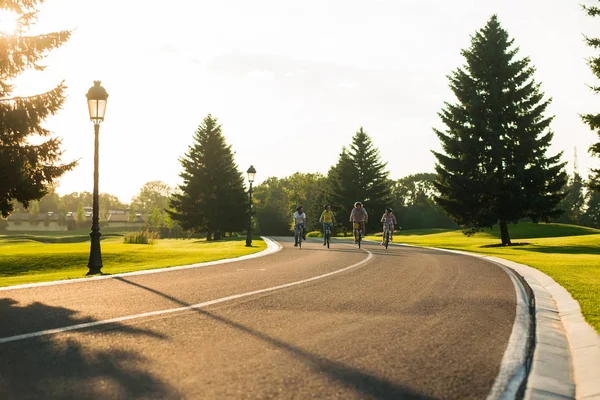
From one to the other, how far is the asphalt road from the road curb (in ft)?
0.94

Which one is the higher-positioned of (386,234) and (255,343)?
(386,234)

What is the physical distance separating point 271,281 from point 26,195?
12830 mm

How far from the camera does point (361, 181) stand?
68875mm

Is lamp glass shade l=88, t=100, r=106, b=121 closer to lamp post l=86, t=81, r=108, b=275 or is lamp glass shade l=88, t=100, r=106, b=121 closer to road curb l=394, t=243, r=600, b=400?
Result: lamp post l=86, t=81, r=108, b=275

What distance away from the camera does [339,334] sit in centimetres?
519

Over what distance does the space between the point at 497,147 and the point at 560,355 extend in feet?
102

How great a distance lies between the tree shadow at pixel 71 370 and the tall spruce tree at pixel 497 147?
105ft

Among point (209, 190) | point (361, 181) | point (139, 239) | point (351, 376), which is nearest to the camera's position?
point (351, 376)

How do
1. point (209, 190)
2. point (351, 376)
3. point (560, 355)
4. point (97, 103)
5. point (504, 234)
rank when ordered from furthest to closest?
point (209, 190) < point (504, 234) < point (97, 103) < point (560, 355) < point (351, 376)

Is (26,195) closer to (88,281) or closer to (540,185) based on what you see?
(88,281)

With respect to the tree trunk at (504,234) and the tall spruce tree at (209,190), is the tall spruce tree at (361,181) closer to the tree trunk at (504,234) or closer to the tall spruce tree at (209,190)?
the tall spruce tree at (209,190)

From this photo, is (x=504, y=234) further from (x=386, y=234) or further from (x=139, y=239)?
(x=139, y=239)

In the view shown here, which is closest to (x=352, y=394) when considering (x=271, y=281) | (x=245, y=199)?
(x=271, y=281)

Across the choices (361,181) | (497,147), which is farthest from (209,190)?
(497,147)
